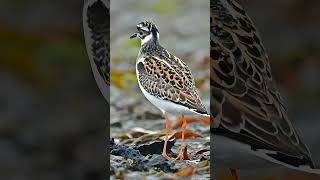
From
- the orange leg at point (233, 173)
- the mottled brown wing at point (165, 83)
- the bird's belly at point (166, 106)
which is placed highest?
the mottled brown wing at point (165, 83)

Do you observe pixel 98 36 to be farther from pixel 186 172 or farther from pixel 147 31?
pixel 186 172

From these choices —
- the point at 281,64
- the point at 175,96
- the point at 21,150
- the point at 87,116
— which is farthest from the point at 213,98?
the point at 21,150

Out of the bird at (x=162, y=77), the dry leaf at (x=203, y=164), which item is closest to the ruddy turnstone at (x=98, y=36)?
the bird at (x=162, y=77)

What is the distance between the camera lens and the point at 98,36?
1.89 metres

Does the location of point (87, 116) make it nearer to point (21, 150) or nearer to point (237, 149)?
point (21, 150)

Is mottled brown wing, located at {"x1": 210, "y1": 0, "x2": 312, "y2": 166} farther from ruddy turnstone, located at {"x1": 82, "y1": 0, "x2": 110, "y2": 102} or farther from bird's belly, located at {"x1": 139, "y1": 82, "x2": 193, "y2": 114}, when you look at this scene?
ruddy turnstone, located at {"x1": 82, "y1": 0, "x2": 110, "y2": 102}

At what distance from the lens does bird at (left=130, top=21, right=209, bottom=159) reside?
6.08 ft

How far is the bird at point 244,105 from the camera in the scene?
183 centimetres

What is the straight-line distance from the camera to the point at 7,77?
183 cm

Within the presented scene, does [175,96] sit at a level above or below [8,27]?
below

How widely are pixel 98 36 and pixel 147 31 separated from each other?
14 centimetres

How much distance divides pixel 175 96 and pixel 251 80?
0.72 ft

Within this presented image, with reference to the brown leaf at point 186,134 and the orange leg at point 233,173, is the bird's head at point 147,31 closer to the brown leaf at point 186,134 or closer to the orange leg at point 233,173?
the brown leaf at point 186,134

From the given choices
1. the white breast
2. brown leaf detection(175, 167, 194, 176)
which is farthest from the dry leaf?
the white breast
